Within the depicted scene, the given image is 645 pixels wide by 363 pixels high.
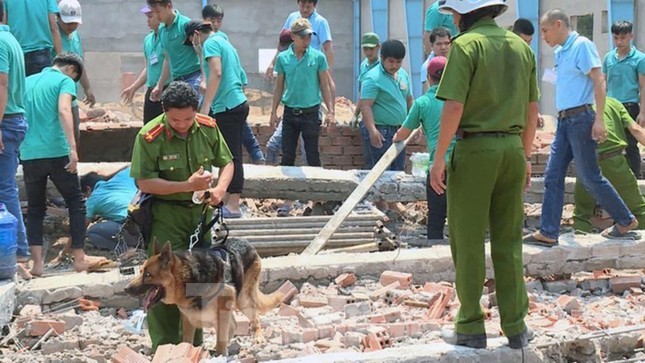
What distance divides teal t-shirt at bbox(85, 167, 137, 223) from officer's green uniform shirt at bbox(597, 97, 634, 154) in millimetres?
4129

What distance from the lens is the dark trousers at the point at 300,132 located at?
9711 mm

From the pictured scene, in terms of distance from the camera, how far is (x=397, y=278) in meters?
6.82

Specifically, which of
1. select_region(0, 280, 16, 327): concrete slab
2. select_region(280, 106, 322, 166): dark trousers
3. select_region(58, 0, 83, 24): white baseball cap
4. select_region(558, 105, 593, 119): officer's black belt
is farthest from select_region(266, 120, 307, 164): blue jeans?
select_region(0, 280, 16, 327): concrete slab

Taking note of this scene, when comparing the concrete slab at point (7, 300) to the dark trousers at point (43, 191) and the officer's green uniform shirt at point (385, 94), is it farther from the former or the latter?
the officer's green uniform shirt at point (385, 94)

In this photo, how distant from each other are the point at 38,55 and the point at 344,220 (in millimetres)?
3429

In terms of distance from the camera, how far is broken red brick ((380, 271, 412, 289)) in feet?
22.3

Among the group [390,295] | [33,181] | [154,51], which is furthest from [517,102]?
[154,51]

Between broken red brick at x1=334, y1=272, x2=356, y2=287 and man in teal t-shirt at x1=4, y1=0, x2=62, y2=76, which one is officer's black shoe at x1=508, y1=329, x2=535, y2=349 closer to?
broken red brick at x1=334, y1=272, x2=356, y2=287

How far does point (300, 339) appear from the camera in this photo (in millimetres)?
5691

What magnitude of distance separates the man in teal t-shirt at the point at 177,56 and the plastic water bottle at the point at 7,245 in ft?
8.40

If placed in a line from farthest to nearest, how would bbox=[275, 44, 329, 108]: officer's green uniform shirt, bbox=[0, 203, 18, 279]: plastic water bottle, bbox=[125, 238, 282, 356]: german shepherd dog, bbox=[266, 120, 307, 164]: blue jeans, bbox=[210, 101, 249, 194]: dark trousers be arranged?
bbox=[266, 120, 307, 164]: blue jeans → bbox=[275, 44, 329, 108]: officer's green uniform shirt → bbox=[210, 101, 249, 194]: dark trousers → bbox=[0, 203, 18, 279]: plastic water bottle → bbox=[125, 238, 282, 356]: german shepherd dog

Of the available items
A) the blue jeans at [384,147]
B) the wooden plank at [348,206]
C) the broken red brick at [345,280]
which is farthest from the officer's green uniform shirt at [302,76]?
the broken red brick at [345,280]

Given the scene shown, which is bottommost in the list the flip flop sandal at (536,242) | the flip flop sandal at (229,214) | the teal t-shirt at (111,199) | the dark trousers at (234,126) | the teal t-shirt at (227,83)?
the flip flop sandal at (536,242)

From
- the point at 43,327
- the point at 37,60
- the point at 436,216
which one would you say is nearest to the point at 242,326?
the point at 43,327
